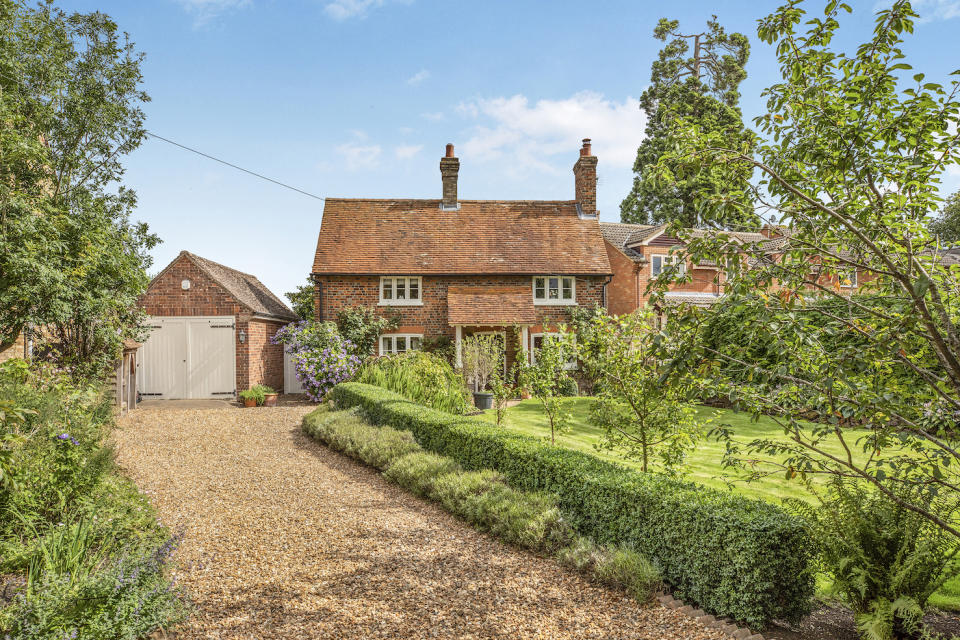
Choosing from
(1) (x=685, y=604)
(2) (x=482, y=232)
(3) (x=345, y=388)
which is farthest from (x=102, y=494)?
(2) (x=482, y=232)

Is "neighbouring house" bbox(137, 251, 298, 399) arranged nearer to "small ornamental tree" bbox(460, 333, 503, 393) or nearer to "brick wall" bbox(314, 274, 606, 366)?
"brick wall" bbox(314, 274, 606, 366)

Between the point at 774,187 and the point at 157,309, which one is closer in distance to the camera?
the point at 774,187

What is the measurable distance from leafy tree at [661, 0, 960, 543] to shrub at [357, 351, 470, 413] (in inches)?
349

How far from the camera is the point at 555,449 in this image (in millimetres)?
6945

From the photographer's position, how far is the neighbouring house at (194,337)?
18.0 meters

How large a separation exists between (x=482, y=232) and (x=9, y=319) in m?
15.4

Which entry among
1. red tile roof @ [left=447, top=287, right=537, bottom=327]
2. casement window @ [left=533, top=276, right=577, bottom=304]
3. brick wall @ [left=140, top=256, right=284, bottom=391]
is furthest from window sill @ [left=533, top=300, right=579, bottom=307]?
brick wall @ [left=140, top=256, right=284, bottom=391]

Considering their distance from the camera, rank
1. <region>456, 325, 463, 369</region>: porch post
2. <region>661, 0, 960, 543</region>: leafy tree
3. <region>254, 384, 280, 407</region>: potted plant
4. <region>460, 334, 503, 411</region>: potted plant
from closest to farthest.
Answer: <region>661, 0, 960, 543</region>: leafy tree → <region>460, 334, 503, 411</region>: potted plant → <region>254, 384, 280, 407</region>: potted plant → <region>456, 325, 463, 369</region>: porch post

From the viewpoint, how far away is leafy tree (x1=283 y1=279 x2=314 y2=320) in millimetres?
26172

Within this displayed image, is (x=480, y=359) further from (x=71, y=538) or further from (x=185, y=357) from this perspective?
(x=71, y=538)

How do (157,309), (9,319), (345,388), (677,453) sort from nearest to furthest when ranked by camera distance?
(677,453), (9,319), (345,388), (157,309)

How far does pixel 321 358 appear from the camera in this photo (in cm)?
1723

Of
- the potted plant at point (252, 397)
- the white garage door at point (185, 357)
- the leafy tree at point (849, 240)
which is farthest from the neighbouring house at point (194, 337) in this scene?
the leafy tree at point (849, 240)

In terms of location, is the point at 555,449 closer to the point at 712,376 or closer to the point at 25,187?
the point at 712,376
